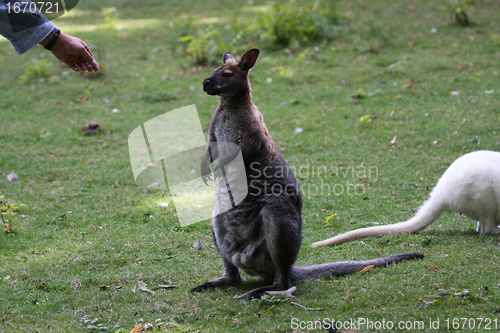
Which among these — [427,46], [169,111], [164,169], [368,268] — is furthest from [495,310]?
[427,46]

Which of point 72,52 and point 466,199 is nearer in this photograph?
point 72,52

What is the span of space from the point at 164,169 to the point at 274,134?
1628 millimetres

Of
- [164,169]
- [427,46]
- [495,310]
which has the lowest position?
[164,169]

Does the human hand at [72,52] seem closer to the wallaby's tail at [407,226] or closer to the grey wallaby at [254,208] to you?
the grey wallaby at [254,208]

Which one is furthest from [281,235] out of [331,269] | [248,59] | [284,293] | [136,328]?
[248,59]

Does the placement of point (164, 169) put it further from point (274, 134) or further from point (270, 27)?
point (270, 27)

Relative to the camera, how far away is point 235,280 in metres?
3.73

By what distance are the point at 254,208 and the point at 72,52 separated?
1.45 meters

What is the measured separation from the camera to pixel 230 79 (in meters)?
3.73

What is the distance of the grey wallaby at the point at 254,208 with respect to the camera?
11.3ft

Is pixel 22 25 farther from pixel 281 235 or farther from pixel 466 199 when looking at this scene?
pixel 466 199

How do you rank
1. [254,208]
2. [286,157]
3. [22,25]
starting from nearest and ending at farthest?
[22,25]
[254,208]
[286,157]

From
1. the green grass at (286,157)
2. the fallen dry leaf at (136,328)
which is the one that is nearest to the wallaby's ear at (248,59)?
the green grass at (286,157)

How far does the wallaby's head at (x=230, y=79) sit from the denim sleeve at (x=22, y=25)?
1.14 m
